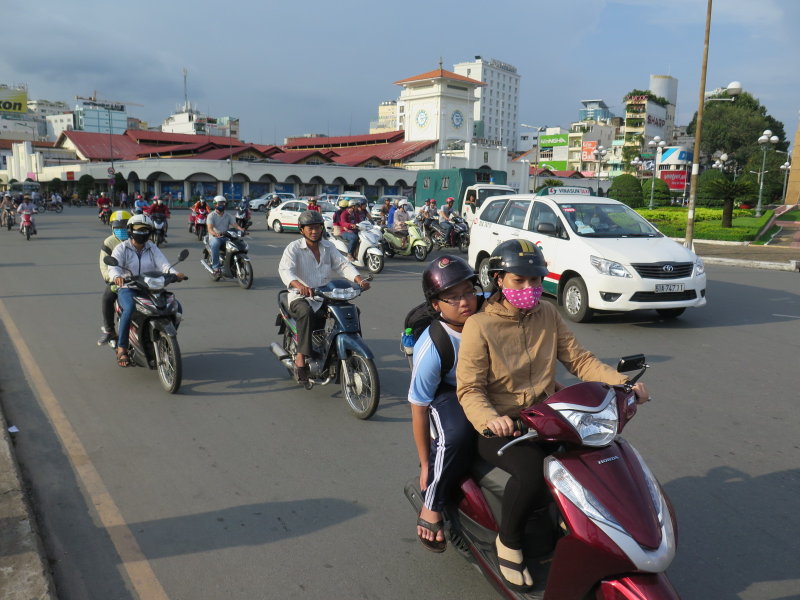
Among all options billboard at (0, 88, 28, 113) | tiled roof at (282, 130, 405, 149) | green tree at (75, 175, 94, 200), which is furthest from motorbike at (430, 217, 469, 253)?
billboard at (0, 88, 28, 113)

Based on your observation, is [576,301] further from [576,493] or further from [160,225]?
[160,225]

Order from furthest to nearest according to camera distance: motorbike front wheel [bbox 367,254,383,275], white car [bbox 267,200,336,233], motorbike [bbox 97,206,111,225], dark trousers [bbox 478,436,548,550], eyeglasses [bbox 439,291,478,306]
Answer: motorbike [bbox 97,206,111,225], white car [bbox 267,200,336,233], motorbike front wheel [bbox 367,254,383,275], eyeglasses [bbox 439,291,478,306], dark trousers [bbox 478,436,548,550]

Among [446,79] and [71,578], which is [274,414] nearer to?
[71,578]

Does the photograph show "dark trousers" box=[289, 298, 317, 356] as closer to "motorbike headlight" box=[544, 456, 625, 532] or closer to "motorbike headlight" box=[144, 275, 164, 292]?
"motorbike headlight" box=[144, 275, 164, 292]

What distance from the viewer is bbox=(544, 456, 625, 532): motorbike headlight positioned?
7.55ft

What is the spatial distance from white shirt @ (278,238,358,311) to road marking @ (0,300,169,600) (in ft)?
6.87

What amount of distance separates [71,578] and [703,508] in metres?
3.44

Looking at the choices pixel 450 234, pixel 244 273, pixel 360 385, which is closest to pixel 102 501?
pixel 360 385

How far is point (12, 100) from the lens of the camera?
87.4 m

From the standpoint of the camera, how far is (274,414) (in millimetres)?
5367

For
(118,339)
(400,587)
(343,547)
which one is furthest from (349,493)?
(118,339)

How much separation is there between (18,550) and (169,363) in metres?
2.86

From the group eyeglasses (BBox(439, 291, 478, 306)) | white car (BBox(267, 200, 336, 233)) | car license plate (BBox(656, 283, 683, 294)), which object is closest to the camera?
eyeglasses (BBox(439, 291, 478, 306))

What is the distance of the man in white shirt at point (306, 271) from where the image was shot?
5.61 m
